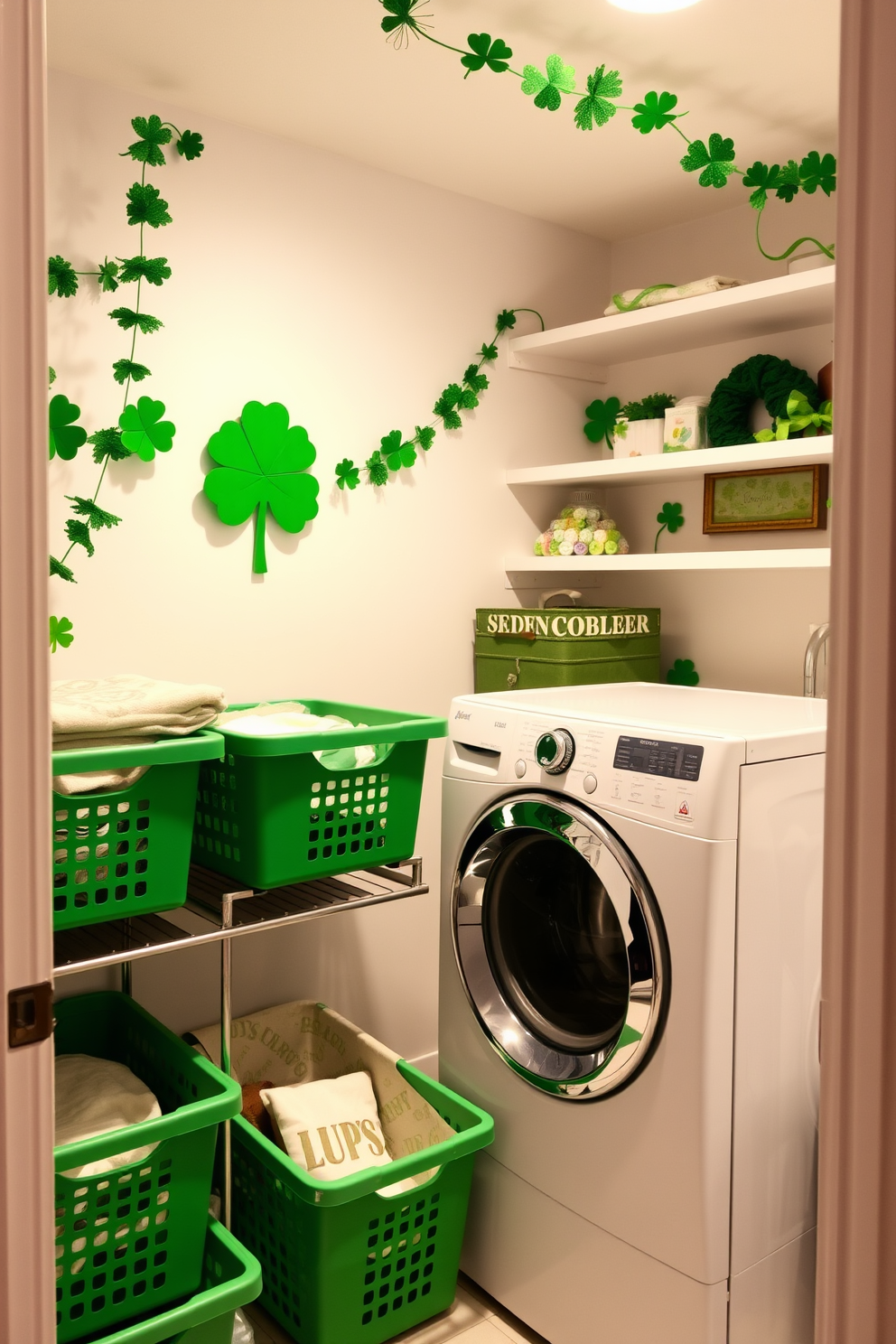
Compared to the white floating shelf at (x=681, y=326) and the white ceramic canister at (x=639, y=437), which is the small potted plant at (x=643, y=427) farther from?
the white floating shelf at (x=681, y=326)

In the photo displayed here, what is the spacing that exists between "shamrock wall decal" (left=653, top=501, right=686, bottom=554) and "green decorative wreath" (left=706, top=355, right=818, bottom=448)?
341 millimetres

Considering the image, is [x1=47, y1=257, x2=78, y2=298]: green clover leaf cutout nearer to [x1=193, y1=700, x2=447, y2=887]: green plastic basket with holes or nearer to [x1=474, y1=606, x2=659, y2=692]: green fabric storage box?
[x1=193, y1=700, x2=447, y2=887]: green plastic basket with holes

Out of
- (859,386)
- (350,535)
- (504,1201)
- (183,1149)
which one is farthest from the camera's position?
(350,535)

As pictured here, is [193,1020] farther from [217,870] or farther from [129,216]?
[129,216]

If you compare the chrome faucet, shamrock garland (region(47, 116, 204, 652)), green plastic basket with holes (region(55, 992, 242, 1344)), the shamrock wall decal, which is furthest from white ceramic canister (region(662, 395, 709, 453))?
green plastic basket with holes (region(55, 992, 242, 1344))

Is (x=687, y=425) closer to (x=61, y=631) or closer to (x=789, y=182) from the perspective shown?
(x=789, y=182)

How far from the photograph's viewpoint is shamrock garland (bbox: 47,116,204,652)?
78.6 inches

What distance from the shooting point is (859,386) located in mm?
606

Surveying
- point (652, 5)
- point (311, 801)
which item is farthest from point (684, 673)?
point (652, 5)

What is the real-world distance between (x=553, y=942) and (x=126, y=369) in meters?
1.43

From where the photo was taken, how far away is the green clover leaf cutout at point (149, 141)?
2.02 meters

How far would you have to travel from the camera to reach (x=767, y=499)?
2.59 metres

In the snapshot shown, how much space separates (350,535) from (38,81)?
1711 mm

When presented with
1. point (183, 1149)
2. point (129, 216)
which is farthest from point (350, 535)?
point (183, 1149)
